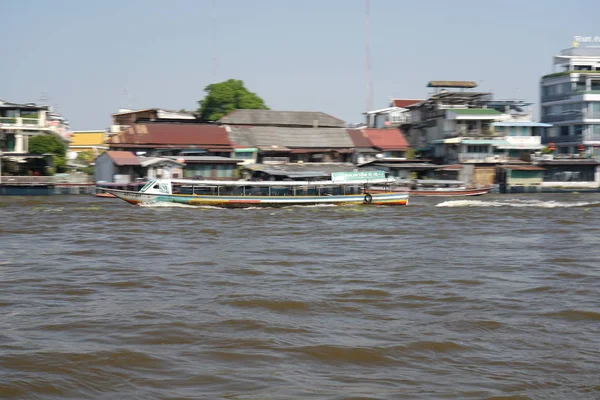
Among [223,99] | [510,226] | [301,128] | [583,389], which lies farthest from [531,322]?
[223,99]

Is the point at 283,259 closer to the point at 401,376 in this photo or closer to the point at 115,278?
the point at 115,278

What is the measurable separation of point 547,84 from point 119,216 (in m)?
34.1

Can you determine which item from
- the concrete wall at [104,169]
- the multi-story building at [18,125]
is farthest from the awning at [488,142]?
the multi-story building at [18,125]

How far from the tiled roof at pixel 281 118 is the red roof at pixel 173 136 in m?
1.80

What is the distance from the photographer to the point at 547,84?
47.0 metres

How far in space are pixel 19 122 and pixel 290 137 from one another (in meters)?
14.5

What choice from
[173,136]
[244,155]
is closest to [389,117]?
[244,155]

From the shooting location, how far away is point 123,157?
3556cm

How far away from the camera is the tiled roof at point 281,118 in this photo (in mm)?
41812

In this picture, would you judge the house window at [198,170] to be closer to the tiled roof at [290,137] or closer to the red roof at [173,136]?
the red roof at [173,136]

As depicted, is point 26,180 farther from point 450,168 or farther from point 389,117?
point 389,117

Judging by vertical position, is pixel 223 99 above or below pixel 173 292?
above

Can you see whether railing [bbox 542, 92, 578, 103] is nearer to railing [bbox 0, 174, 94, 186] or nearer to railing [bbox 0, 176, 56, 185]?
railing [bbox 0, 174, 94, 186]

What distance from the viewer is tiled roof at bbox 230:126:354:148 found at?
39.9m
